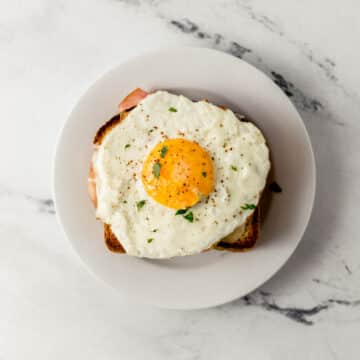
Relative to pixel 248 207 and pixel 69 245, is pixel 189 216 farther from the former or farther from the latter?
pixel 69 245

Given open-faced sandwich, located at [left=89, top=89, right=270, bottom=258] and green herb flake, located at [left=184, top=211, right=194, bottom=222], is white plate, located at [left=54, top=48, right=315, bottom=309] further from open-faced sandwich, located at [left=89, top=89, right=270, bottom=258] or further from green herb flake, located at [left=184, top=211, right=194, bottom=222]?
green herb flake, located at [left=184, top=211, right=194, bottom=222]

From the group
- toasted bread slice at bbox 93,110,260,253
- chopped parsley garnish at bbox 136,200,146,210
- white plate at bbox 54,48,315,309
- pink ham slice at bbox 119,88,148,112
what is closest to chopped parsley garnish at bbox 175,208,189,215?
chopped parsley garnish at bbox 136,200,146,210

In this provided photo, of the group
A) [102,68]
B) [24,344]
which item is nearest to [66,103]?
[102,68]

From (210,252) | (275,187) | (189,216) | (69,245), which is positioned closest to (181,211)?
(189,216)

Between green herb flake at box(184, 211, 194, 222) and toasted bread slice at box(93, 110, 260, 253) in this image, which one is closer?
green herb flake at box(184, 211, 194, 222)

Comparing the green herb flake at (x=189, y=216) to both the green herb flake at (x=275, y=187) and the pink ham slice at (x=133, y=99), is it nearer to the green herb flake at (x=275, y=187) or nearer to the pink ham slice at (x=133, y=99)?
the green herb flake at (x=275, y=187)
